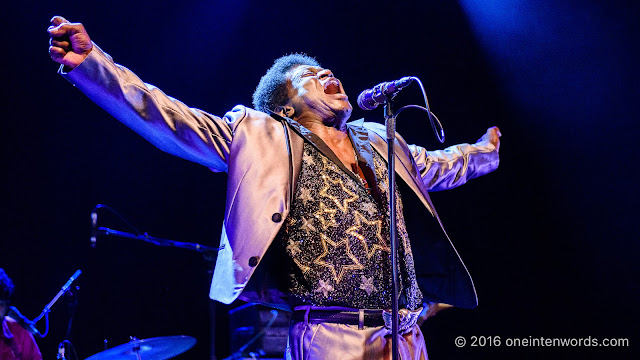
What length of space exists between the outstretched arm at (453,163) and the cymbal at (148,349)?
6.53ft

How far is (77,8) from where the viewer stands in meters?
3.99

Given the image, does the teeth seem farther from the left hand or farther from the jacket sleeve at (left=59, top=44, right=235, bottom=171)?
the left hand

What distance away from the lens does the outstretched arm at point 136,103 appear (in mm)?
1686

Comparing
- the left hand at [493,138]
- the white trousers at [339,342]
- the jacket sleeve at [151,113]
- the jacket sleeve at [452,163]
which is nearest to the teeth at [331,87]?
the jacket sleeve at [452,163]

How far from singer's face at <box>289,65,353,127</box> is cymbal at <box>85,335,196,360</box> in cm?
187

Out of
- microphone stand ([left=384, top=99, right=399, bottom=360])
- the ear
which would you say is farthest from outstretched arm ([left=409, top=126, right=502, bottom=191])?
microphone stand ([left=384, top=99, right=399, bottom=360])

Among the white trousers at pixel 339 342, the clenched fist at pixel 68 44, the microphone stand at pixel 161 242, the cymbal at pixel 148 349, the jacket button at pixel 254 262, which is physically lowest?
the cymbal at pixel 148 349

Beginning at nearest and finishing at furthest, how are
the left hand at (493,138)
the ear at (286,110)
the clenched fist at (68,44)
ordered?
the clenched fist at (68,44) → the ear at (286,110) → the left hand at (493,138)

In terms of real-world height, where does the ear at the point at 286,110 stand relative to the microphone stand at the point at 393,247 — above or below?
above

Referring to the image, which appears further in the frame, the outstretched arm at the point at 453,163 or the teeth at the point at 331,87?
the outstretched arm at the point at 453,163

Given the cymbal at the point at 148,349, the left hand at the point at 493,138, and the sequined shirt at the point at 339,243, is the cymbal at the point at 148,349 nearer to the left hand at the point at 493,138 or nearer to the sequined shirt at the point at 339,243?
the sequined shirt at the point at 339,243

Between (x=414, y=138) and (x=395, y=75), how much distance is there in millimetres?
541
